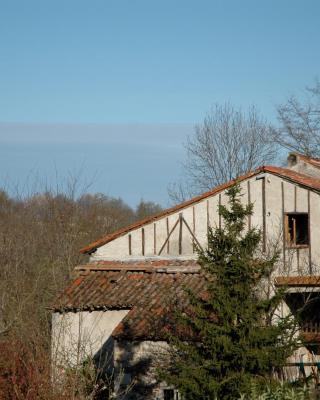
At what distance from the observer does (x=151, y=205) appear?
7569cm

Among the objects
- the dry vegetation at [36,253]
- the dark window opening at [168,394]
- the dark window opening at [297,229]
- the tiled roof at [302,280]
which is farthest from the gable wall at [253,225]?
the dark window opening at [168,394]

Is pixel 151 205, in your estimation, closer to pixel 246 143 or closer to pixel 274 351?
pixel 246 143

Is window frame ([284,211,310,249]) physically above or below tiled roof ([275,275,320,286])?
above

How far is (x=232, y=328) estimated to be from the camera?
10.9 metres

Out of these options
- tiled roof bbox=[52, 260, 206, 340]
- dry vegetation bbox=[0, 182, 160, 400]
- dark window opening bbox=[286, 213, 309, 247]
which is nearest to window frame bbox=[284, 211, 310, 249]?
dark window opening bbox=[286, 213, 309, 247]

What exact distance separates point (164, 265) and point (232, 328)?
8137 mm

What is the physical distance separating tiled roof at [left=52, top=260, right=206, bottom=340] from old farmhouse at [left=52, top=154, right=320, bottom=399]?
0.03 metres

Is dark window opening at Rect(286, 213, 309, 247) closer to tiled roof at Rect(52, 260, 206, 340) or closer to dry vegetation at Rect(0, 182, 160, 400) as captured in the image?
tiled roof at Rect(52, 260, 206, 340)

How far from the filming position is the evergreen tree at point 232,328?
10789 millimetres

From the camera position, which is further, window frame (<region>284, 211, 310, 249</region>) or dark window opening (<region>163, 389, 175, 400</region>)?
window frame (<region>284, 211, 310, 249</region>)

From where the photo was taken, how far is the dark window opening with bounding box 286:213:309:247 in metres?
18.4

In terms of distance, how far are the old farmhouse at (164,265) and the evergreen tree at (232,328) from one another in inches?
215

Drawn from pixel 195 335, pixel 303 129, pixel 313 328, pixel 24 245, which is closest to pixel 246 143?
pixel 303 129

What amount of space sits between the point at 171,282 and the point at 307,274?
11.7ft
